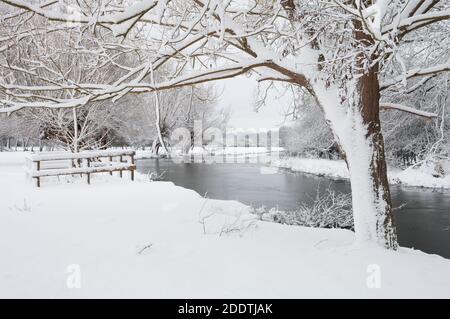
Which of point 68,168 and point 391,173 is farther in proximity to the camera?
point 391,173

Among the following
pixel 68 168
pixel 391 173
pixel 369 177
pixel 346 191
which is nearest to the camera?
pixel 369 177

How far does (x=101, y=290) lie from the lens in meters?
3.80

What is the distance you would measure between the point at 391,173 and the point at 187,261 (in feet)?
75.9

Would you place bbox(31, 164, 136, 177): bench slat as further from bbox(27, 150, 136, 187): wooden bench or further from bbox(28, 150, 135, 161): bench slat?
bbox(28, 150, 135, 161): bench slat

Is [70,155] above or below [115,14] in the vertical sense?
below

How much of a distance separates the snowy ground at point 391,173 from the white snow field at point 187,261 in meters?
10.7

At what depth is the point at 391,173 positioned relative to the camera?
24.6 meters

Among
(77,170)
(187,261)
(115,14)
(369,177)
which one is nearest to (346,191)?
(77,170)

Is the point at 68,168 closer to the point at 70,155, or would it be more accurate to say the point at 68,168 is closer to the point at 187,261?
the point at 70,155

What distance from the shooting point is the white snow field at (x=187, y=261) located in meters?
3.89

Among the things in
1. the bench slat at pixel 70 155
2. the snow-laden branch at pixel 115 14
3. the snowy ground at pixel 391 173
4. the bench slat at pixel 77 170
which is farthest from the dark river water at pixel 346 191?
the snow-laden branch at pixel 115 14

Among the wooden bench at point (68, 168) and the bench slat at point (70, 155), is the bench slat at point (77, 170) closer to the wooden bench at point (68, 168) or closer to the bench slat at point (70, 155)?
the wooden bench at point (68, 168)
